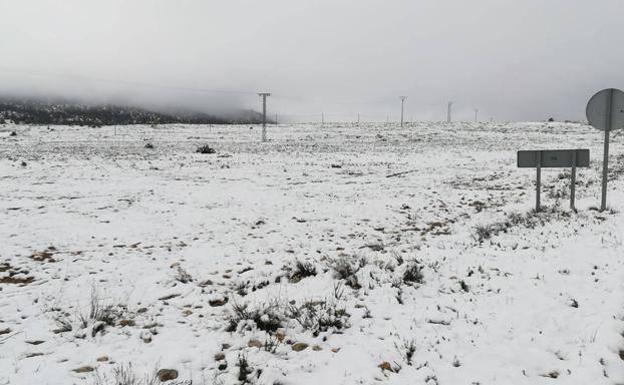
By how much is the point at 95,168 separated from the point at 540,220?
21.9 m

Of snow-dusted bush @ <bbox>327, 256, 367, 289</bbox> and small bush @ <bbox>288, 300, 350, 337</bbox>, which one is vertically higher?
snow-dusted bush @ <bbox>327, 256, 367, 289</bbox>

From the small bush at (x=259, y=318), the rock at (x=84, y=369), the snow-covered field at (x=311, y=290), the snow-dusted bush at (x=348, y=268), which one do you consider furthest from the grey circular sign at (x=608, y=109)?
the rock at (x=84, y=369)

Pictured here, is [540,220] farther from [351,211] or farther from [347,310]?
[347,310]

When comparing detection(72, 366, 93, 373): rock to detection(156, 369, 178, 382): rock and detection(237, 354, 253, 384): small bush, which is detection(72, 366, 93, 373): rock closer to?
detection(156, 369, 178, 382): rock

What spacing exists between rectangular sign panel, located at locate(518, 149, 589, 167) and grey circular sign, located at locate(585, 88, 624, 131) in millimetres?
947

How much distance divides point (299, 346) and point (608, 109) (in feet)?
32.0

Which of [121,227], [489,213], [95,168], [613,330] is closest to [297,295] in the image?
[613,330]

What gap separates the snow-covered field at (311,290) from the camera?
14.7 ft

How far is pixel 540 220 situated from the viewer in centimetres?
1007

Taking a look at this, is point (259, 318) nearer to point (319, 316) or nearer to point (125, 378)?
point (319, 316)

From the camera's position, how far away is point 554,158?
10781mm

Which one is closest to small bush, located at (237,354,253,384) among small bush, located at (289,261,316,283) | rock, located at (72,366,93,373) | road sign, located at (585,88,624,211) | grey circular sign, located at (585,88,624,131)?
rock, located at (72,366,93,373)

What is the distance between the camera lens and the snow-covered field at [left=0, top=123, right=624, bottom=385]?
4.49 m

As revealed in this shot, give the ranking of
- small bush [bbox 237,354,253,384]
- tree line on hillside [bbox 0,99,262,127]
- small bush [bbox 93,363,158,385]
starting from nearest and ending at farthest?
small bush [bbox 93,363,158,385]
small bush [bbox 237,354,253,384]
tree line on hillside [bbox 0,99,262,127]
